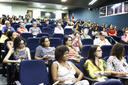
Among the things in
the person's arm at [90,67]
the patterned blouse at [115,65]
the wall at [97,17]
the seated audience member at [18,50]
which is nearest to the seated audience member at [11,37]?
the seated audience member at [18,50]

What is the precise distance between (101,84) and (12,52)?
2008 mm

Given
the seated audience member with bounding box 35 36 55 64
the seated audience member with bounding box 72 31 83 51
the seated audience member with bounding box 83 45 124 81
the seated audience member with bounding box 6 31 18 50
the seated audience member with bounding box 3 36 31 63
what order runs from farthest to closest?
1. the seated audience member with bounding box 72 31 83 51
2. the seated audience member with bounding box 6 31 18 50
3. the seated audience member with bounding box 35 36 55 64
4. the seated audience member with bounding box 3 36 31 63
5. the seated audience member with bounding box 83 45 124 81

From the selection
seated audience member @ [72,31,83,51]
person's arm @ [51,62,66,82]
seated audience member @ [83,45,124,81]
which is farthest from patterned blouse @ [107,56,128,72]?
seated audience member @ [72,31,83,51]

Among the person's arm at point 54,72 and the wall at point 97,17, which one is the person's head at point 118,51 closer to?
the person's arm at point 54,72

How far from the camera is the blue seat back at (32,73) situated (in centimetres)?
226

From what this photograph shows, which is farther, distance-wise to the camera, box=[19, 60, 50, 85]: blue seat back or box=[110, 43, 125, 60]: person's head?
box=[110, 43, 125, 60]: person's head

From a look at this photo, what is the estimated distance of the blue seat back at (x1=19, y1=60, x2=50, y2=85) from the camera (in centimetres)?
226

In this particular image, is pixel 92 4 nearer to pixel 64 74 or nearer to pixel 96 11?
pixel 96 11

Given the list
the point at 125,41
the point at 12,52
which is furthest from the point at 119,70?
the point at 125,41

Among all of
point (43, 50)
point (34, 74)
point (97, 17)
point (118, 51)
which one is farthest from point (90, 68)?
point (97, 17)

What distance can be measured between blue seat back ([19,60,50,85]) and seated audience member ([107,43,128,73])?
110cm

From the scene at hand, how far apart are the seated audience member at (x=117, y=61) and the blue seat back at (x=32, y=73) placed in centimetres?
110

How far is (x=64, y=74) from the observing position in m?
2.37

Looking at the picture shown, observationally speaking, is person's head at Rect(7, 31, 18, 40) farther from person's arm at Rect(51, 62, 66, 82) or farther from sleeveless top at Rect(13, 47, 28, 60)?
person's arm at Rect(51, 62, 66, 82)
